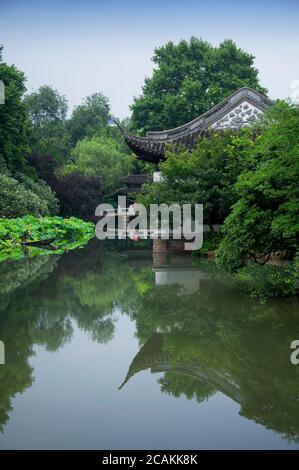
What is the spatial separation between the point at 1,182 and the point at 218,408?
1832 cm

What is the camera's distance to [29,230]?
1781cm

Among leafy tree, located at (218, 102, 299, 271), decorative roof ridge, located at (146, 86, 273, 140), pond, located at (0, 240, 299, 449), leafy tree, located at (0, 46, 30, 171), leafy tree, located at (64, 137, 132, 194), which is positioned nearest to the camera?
pond, located at (0, 240, 299, 449)

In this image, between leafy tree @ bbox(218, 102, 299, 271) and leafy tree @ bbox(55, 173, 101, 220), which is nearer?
leafy tree @ bbox(218, 102, 299, 271)

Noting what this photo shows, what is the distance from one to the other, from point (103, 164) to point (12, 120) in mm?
17243

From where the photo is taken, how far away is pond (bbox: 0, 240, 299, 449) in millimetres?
3451

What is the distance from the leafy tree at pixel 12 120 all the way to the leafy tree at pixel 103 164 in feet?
38.3

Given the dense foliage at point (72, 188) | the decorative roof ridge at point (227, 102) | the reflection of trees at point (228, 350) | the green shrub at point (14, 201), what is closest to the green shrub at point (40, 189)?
the green shrub at point (14, 201)

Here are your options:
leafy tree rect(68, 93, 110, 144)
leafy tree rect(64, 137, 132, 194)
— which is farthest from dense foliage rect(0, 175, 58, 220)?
leafy tree rect(68, 93, 110, 144)

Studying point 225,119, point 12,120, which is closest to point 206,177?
point 225,119

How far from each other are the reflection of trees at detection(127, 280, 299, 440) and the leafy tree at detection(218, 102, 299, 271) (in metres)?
0.84

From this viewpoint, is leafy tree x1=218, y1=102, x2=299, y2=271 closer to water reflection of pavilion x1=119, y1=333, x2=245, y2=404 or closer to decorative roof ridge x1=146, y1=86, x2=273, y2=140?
water reflection of pavilion x1=119, y1=333, x2=245, y2=404

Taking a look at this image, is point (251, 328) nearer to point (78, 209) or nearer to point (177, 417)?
point (177, 417)

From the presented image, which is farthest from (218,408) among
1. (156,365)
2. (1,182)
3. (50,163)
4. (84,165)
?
(84,165)

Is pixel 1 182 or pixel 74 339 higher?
pixel 1 182
